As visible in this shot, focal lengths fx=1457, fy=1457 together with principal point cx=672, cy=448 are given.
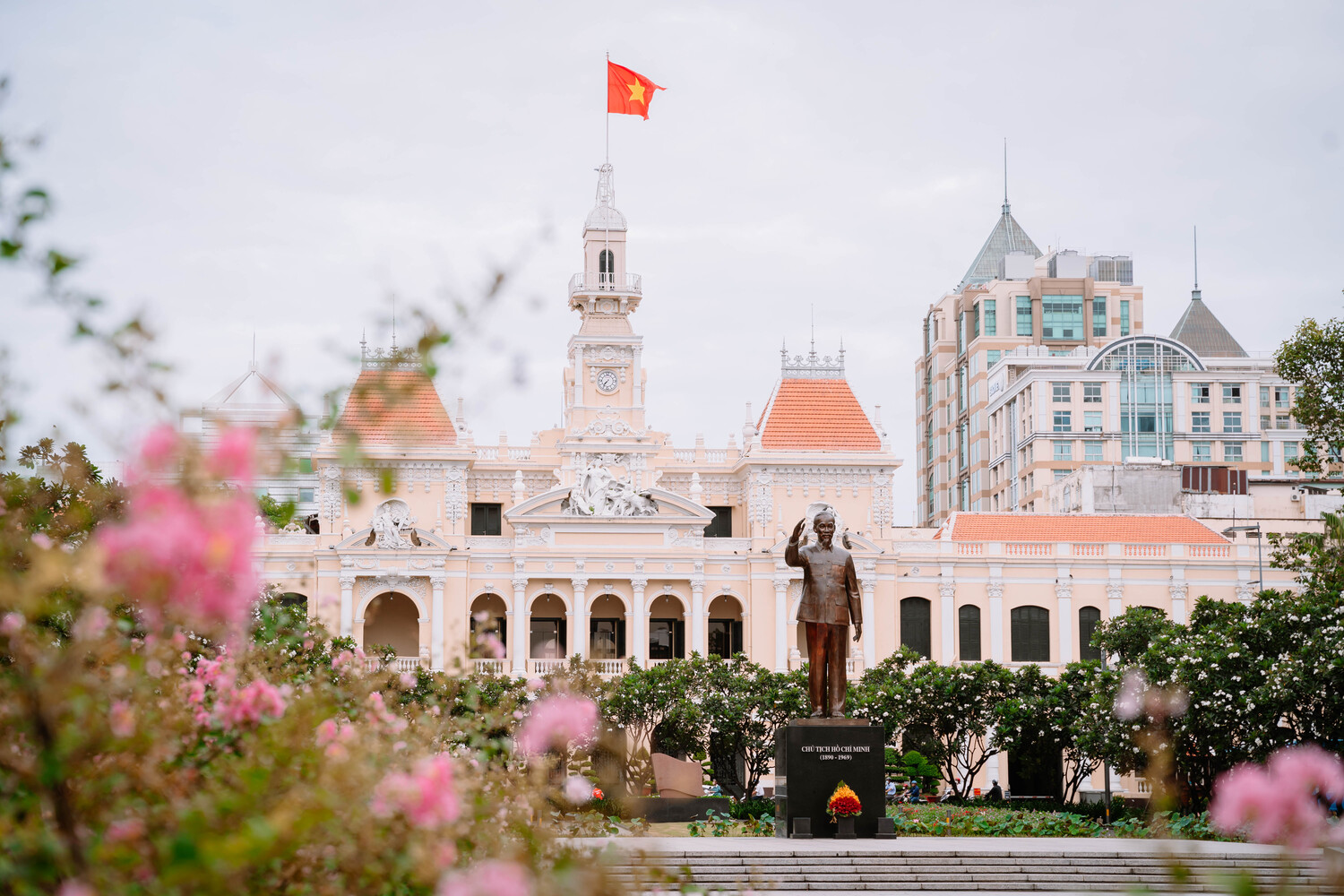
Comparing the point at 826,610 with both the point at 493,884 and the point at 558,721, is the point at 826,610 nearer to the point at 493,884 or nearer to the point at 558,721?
the point at 558,721

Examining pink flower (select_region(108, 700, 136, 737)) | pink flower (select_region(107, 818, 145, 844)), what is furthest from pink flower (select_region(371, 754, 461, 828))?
pink flower (select_region(108, 700, 136, 737))

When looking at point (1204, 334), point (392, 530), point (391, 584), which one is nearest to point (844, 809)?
point (391, 584)

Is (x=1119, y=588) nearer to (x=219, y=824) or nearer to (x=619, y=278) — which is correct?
(x=619, y=278)

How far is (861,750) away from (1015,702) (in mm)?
17768

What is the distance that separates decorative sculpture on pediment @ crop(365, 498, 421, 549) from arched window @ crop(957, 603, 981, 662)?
1805 centimetres

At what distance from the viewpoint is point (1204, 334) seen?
90688 mm

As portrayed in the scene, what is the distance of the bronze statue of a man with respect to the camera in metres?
19.1

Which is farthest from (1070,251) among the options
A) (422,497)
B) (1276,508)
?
(422,497)

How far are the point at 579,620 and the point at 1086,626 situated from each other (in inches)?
664

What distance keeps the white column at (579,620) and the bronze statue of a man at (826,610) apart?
27.2m

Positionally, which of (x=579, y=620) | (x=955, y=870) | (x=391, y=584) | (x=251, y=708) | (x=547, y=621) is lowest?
(x=955, y=870)

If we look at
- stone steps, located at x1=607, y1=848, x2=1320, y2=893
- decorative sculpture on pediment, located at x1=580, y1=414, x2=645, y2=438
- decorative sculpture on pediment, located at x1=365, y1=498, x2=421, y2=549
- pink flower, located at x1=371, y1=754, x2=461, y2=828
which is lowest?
stone steps, located at x1=607, y1=848, x2=1320, y2=893

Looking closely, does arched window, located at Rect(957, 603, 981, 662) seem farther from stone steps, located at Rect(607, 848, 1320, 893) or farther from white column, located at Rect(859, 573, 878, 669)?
stone steps, located at Rect(607, 848, 1320, 893)

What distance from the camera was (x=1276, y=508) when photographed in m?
61.2
